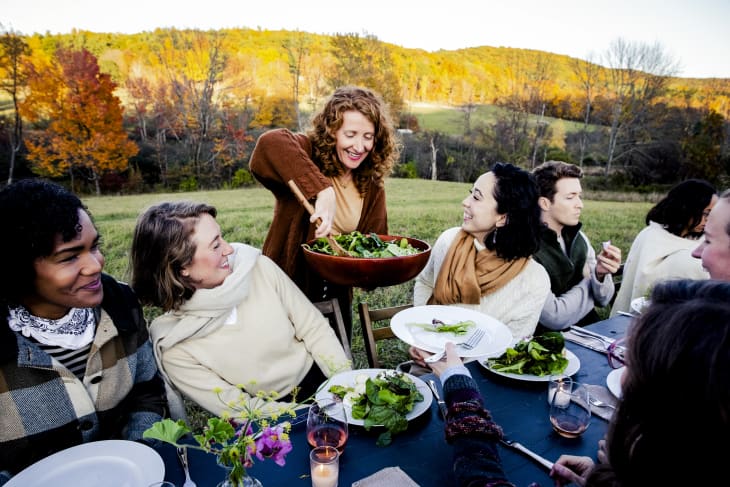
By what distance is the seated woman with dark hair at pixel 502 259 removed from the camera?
2.63m

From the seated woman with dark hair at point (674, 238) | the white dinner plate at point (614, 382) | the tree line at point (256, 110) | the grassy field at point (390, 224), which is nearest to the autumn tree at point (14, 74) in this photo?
the tree line at point (256, 110)

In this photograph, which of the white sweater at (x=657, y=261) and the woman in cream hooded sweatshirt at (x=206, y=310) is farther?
the white sweater at (x=657, y=261)

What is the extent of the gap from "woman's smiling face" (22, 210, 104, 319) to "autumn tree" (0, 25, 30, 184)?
79.5 ft

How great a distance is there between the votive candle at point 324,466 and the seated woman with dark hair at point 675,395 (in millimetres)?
645

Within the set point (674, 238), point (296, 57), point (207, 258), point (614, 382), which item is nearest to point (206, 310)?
point (207, 258)

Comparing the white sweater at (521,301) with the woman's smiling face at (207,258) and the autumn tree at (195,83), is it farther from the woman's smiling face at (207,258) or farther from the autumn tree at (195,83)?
the autumn tree at (195,83)

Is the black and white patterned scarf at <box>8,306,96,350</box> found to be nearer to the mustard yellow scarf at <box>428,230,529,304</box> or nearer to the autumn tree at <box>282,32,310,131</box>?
the mustard yellow scarf at <box>428,230,529,304</box>

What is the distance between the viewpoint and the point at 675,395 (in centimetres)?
74

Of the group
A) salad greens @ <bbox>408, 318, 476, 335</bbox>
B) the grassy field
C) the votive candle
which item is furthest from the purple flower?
the grassy field

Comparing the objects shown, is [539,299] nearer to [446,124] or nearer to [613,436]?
[613,436]

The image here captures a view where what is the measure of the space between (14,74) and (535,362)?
2800cm

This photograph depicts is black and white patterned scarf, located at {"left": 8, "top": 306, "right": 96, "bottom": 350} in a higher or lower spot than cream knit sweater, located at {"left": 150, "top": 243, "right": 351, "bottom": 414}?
higher

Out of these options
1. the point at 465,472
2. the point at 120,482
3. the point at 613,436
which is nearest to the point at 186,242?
the point at 120,482

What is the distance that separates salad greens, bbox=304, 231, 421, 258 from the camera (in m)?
1.98
